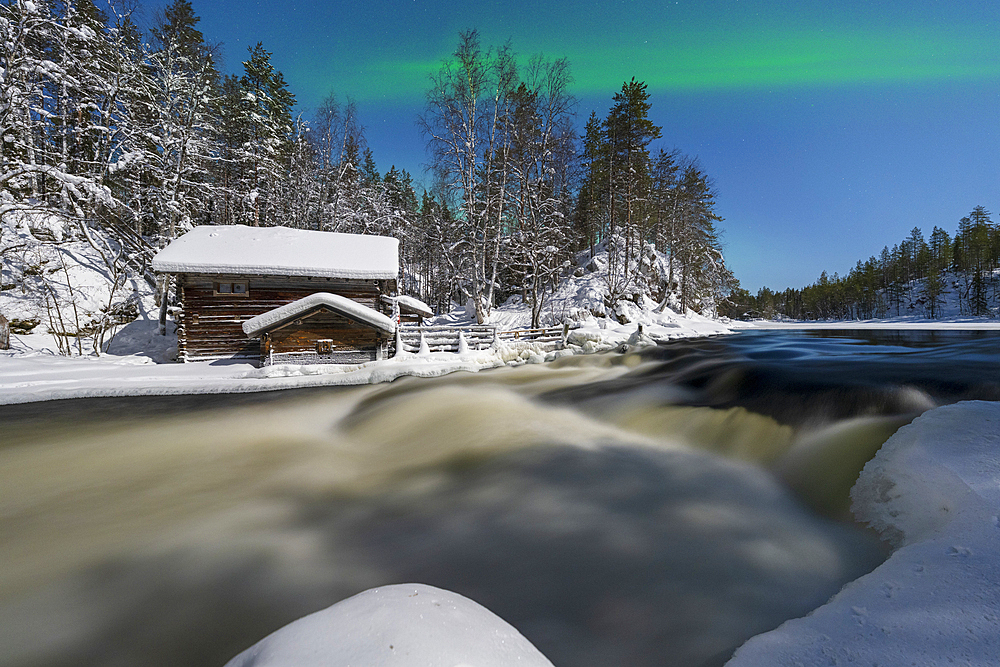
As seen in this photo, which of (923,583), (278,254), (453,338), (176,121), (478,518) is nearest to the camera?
(923,583)

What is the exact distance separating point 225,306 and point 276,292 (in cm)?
191

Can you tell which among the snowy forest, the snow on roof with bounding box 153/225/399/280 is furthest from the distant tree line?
the snow on roof with bounding box 153/225/399/280

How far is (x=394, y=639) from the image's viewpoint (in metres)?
1.41

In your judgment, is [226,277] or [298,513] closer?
[298,513]

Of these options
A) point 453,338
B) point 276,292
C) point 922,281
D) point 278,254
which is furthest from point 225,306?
point 922,281

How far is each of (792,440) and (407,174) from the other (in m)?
50.2

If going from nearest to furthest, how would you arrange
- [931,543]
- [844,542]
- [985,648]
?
[985,648] < [931,543] < [844,542]

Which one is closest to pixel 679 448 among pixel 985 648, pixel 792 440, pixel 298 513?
pixel 792 440

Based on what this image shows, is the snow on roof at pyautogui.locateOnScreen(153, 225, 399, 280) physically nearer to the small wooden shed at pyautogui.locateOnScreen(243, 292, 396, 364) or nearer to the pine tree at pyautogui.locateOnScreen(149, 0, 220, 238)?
the small wooden shed at pyautogui.locateOnScreen(243, 292, 396, 364)

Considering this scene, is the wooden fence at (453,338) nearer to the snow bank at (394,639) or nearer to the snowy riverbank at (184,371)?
the snowy riverbank at (184,371)

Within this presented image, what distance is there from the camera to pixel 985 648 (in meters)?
1.37

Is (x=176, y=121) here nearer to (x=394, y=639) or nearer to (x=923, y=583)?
(x=394, y=639)

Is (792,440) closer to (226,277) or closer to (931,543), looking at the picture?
(931,543)

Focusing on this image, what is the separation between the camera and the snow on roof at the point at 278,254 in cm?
1413
